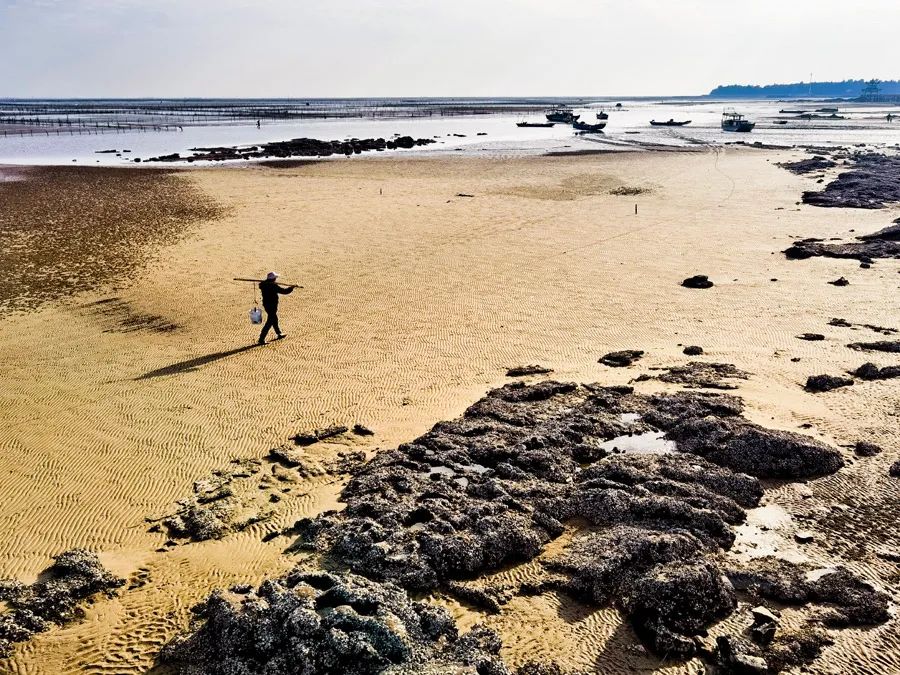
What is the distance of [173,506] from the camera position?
909cm

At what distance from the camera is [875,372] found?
12.3 meters

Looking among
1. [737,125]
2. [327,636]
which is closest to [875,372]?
[327,636]

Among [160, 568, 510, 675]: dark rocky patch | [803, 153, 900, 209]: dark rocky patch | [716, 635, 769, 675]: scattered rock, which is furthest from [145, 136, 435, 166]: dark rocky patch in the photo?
[716, 635, 769, 675]: scattered rock

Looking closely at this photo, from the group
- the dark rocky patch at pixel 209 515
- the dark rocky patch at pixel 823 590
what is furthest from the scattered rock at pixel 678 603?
the dark rocky patch at pixel 209 515

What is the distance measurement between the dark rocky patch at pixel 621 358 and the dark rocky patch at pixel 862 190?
21.8 meters

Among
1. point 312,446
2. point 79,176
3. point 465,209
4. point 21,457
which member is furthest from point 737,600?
point 79,176

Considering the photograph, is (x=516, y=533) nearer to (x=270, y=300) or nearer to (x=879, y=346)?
(x=270, y=300)

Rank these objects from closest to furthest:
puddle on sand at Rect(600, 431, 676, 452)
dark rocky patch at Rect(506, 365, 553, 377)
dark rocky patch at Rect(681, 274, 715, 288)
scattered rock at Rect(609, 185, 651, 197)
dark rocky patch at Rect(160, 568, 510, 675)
A: dark rocky patch at Rect(160, 568, 510, 675)
puddle on sand at Rect(600, 431, 676, 452)
dark rocky patch at Rect(506, 365, 553, 377)
dark rocky patch at Rect(681, 274, 715, 288)
scattered rock at Rect(609, 185, 651, 197)

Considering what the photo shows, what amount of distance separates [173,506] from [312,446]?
225cm

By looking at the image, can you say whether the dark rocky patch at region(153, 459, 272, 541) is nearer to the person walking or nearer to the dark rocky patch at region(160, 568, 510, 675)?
the dark rocky patch at region(160, 568, 510, 675)

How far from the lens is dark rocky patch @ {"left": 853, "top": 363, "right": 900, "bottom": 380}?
12.2 metres

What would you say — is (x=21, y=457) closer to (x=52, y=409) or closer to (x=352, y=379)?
(x=52, y=409)

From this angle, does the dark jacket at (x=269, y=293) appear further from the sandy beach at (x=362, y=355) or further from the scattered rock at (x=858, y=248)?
the scattered rock at (x=858, y=248)

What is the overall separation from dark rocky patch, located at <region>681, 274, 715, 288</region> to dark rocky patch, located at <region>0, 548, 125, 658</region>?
15.9m
